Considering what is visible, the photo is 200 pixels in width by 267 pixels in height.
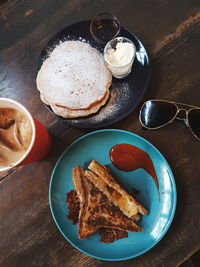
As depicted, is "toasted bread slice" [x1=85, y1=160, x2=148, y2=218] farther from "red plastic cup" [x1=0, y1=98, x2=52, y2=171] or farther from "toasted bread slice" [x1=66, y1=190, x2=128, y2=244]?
"red plastic cup" [x1=0, y1=98, x2=52, y2=171]

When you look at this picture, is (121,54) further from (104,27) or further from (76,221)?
(76,221)

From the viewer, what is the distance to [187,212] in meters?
1.13

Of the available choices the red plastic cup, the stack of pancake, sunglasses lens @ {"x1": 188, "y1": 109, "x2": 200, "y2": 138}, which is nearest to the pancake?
the stack of pancake

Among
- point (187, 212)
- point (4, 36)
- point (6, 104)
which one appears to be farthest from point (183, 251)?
point (4, 36)

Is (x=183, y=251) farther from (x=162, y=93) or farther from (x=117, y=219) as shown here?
(x=162, y=93)

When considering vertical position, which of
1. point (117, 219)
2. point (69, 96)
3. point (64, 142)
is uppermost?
point (69, 96)

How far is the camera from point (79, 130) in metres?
1.19

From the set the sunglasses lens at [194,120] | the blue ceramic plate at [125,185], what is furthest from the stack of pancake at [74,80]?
the sunglasses lens at [194,120]

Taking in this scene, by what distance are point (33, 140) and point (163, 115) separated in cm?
53

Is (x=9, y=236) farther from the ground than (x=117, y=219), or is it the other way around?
(x=9, y=236)

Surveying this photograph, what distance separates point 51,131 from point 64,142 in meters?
0.07

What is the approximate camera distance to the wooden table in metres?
1.14

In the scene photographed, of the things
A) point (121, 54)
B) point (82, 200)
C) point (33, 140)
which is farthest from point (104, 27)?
point (82, 200)

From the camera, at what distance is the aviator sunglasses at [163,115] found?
115 cm
